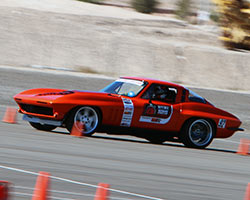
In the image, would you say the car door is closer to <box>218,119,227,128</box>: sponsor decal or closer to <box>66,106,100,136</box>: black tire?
<box>66,106,100,136</box>: black tire

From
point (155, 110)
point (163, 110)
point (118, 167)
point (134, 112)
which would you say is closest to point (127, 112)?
point (134, 112)

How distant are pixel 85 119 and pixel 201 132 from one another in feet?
9.17

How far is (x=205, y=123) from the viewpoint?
1219cm

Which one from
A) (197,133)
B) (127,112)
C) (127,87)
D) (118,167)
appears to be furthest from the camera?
(197,133)

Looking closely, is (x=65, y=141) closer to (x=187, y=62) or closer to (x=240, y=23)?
(x=187, y=62)

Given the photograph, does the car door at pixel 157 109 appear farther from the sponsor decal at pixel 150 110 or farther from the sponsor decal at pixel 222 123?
the sponsor decal at pixel 222 123

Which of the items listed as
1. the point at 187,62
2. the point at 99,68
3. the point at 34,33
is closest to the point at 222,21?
the point at 187,62

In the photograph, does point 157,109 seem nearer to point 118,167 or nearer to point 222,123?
point 222,123

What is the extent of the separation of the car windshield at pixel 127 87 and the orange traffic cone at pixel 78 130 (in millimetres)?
1184

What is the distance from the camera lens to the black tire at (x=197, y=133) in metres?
12.0

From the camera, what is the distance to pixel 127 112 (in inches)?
444

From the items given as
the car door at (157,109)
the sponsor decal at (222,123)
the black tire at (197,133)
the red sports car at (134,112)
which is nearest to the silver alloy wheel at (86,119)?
the red sports car at (134,112)

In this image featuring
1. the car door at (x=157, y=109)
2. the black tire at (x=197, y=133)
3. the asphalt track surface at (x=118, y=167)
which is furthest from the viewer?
the black tire at (x=197, y=133)

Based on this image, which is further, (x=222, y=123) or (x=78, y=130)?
(x=222, y=123)
